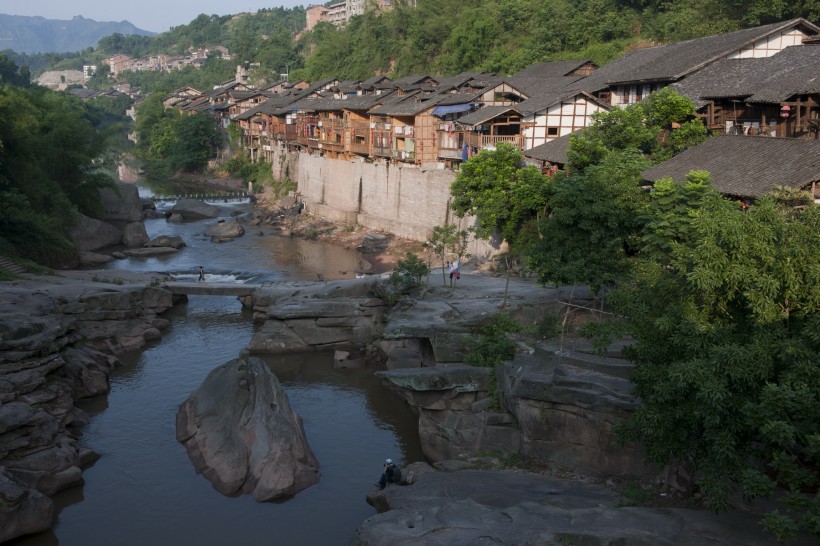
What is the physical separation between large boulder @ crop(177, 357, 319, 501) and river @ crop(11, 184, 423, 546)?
35 centimetres

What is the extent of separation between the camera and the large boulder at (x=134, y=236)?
49406 mm

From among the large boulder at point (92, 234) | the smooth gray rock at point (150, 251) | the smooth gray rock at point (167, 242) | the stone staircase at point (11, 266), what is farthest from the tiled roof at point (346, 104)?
the stone staircase at point (11, 266)

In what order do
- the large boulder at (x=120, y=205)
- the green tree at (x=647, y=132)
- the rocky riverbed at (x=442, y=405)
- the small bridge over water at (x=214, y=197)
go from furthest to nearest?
the small bridge over water at (x=214, y=197)
the large boulder at (x=120, y=205)
the green tree at (x=647, y=132)
the rocky riverbed at (x=442, y=405)

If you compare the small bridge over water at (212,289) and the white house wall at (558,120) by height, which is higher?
the white house wall at (558,120)

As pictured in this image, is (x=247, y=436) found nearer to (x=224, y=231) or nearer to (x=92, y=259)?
(x=92, y=259)

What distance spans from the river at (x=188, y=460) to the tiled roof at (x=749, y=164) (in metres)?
12.0

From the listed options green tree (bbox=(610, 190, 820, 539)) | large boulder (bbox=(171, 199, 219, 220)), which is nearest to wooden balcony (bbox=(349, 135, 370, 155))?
large boulder (bbox=(171, 199, 219, 220))

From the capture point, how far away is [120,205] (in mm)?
55906

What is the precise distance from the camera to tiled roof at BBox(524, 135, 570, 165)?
3241 centimetres

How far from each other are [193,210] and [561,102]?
114 ft

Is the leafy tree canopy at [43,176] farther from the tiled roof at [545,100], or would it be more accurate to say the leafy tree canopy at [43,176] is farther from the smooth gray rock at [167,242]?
the tiled roof at [545,100]

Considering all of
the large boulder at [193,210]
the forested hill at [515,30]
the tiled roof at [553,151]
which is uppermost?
the forested hill at [515,30]

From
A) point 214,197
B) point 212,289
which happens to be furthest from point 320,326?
point 214,197

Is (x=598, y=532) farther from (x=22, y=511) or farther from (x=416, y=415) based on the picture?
(x=22, y=511)
